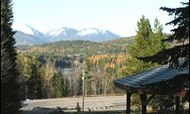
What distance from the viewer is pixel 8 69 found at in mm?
34969

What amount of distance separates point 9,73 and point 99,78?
342 feet

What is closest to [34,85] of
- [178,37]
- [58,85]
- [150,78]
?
[58,85]

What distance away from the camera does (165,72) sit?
1675cm

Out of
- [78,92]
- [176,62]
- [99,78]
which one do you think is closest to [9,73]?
[176,62]

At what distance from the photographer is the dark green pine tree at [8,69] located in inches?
1309

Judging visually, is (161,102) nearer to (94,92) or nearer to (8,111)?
(8,111)

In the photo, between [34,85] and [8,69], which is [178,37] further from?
[34,85]

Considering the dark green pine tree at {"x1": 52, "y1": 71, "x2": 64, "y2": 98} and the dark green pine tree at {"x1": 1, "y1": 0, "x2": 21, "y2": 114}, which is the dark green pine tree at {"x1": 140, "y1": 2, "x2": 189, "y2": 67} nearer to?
the dark green pine tree at {"x1": 1, "y1": 0, "x2": 21, "y2": 114}

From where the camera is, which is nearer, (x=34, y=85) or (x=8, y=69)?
(x=8, y=69)

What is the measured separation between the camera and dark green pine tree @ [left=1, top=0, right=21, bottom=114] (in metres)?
33.2

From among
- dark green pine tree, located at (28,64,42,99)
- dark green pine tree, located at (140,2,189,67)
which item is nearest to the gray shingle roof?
dark green pine tree, located at (140,2,189,67)

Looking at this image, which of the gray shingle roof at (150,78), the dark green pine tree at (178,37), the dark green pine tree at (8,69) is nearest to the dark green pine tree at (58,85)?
the dark green pine tree at (8,69)

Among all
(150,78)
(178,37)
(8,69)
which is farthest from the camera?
(8,69)

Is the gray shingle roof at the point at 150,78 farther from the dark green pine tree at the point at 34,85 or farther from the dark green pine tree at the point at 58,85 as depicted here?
the dark green pine tree at the point at 58,85
